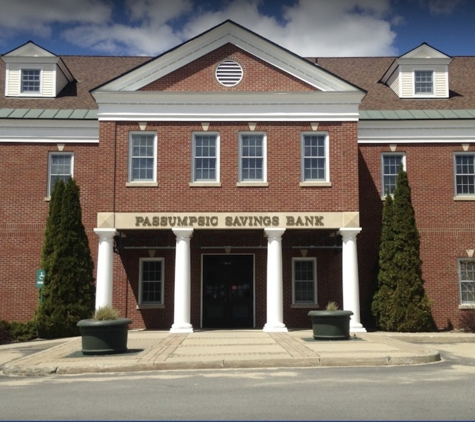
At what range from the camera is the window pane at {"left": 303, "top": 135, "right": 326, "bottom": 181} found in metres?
23.1

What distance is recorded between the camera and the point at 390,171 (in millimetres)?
25594

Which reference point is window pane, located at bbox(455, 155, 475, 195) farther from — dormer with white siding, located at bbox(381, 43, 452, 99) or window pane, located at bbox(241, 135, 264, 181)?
window pane, located at bbox(241, 135, 264, 181)

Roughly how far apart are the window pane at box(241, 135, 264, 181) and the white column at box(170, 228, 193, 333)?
285 centimetres

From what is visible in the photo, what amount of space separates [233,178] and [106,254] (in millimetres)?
4965

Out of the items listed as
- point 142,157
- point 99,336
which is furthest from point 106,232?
point 99,336

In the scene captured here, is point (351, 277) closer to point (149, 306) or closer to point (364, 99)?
point (149, 306)

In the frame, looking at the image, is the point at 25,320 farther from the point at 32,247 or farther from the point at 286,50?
the point at 286,50

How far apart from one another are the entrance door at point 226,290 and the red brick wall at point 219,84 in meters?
6.22

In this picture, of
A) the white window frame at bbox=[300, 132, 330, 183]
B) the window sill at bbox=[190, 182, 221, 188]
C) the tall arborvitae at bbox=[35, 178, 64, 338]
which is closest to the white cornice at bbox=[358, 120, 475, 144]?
the white window frame at bbox=[300, 132, 330, 183]

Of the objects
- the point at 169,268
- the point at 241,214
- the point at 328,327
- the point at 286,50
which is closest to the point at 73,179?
the point at 169,268

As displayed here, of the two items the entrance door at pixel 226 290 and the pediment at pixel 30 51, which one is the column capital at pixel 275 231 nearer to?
the entrance door at pixel 226 290

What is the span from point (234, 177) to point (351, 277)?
5182 mm

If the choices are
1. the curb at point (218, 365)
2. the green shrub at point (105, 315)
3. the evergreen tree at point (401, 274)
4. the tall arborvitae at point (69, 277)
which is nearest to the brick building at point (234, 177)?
the tall arborvitae at point (69, 277)

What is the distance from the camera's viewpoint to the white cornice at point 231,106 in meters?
Result: 22.9
